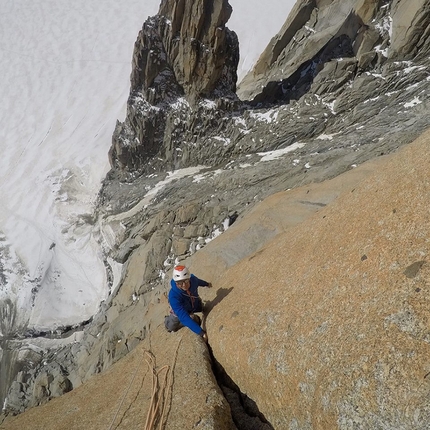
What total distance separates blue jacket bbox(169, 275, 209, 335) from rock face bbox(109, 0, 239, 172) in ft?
60.8

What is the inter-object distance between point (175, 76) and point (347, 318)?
76.0 ft

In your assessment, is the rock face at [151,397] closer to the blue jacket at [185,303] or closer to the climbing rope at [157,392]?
the climbing rope at [157,392]

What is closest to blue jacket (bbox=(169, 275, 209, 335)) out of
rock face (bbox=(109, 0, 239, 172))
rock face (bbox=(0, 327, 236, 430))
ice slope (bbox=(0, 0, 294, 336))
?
rock face (bbox=(0, 327, 236, 430))

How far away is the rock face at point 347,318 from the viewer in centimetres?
407

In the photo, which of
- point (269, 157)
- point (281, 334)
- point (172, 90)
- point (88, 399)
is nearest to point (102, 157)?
point (172, 90)

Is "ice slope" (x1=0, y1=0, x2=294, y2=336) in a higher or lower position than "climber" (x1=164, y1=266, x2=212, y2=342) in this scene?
higher

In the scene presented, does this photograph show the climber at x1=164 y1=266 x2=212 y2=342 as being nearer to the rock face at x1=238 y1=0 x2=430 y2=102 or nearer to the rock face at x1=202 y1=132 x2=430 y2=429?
the rock face at x1=202 y1=132 x2=430 y2=429

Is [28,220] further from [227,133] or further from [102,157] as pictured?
[227,133]

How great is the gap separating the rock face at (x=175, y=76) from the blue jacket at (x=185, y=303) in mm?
18547

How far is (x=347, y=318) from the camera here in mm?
4961

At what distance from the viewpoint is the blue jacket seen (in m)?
7.02

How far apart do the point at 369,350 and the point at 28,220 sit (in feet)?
91.3

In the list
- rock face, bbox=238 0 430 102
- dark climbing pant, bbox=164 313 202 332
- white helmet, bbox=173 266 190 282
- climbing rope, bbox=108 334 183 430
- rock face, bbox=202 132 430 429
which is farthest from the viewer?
rock face, bbox=238 0 430 102

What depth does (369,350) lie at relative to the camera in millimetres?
4355
